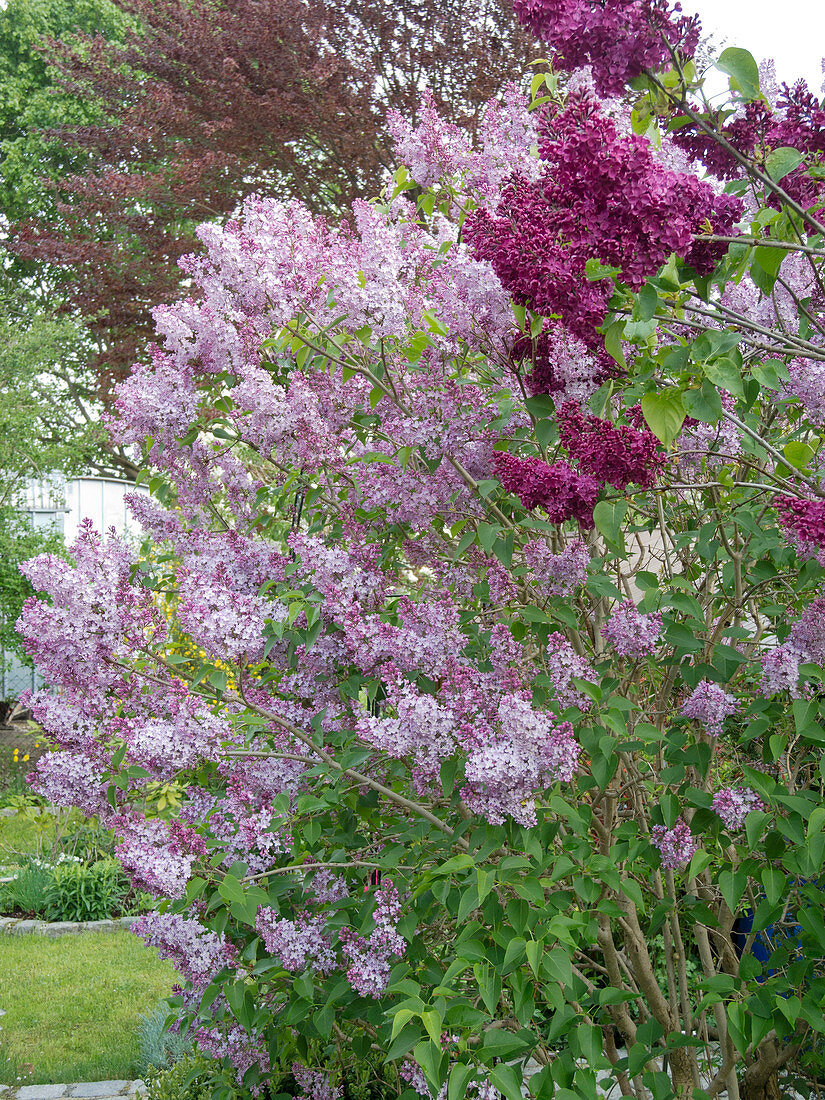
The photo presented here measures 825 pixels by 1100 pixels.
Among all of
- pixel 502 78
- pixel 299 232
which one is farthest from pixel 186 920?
pixel 502 78

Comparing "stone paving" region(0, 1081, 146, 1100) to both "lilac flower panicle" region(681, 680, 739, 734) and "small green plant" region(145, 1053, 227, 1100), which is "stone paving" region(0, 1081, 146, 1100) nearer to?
"small green plant" region(145, 1053, 227, 1100)

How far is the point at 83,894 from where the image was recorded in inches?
253

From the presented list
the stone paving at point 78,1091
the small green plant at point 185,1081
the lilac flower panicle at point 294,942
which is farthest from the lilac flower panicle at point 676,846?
the stone paving at point 78,1091

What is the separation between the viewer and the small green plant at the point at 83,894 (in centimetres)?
643

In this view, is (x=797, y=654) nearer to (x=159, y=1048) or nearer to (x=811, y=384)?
(x=811, y=384)

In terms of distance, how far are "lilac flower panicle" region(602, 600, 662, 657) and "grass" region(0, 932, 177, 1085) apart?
2824 mm

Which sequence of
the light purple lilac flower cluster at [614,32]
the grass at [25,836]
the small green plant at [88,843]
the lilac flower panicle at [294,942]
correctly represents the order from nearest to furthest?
the light purple lilac flower cluster at [614,32] < the lilac flower panicle at [294,942] < the small green plant at [88,843] < the grass at [25,836]

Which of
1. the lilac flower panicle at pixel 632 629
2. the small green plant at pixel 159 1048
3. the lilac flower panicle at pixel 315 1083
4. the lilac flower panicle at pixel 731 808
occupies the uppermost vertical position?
the lilac flower panicle at pixel 632 629

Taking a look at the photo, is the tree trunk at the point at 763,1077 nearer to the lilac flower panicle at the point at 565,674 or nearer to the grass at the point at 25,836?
the lilac flower panicle at the point at 565,674

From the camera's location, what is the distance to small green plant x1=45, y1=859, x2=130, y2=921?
6.43 meters

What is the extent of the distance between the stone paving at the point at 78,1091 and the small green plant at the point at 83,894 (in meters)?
2.42

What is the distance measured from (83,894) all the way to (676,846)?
211 inches

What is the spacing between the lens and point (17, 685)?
1496 centimetres

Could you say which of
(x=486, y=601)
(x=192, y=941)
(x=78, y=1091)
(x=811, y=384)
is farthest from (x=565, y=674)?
(x=78, y=1091)
